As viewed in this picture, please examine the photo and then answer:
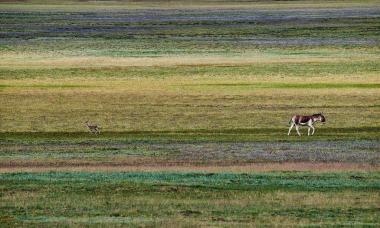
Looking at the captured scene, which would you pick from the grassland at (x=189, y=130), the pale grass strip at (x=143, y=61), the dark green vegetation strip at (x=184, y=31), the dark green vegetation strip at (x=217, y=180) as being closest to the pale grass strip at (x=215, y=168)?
the grassland at (x=189, y=130)

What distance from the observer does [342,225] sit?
71.5 feet

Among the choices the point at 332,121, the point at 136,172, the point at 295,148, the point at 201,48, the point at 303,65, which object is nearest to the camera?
the point at 136,172

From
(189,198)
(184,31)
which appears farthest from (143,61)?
(189,198)

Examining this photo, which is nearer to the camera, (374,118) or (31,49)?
(374,118)

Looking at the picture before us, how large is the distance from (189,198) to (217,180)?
104 inches

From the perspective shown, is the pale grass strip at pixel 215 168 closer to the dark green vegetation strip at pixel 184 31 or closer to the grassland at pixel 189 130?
the grassland at pixel 189 130

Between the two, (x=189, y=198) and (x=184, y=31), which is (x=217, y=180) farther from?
(x=184, y=31)

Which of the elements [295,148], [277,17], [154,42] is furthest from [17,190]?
[277,17]

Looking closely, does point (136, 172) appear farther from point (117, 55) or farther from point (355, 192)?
point (117, 55)

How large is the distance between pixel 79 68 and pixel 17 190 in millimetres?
40493

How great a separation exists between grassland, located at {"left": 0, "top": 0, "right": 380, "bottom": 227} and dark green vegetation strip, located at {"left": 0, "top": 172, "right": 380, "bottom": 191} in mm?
51

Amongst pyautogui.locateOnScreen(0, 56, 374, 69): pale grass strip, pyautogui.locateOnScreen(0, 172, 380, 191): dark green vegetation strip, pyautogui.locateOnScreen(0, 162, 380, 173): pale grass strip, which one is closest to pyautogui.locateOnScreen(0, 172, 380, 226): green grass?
pyautogui.locateOnScreen(0, 172, 380, 191): dark green vegetation strip

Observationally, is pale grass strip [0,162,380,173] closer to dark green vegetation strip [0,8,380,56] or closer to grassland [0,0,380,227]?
grassland [0,0,380,227]

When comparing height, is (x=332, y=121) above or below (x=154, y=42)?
above
